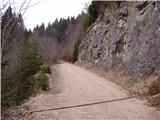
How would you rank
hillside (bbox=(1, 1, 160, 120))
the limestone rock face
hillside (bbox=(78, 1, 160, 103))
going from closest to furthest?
hillside (bbox=(1, 1, 160, 120)) < hillside (bbox=(78, 1, 160, 103)) < the limestone rock face

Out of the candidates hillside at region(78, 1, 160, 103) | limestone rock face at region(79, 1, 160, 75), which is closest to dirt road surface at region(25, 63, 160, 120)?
hillside at region(78, 1, 160, 103)

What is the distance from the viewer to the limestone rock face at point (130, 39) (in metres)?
16.7

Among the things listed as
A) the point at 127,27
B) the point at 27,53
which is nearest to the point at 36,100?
the point at 127,27

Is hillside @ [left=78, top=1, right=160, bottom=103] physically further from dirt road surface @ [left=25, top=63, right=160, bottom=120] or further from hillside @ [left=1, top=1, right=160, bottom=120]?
dirt road surface @ [left=25, top=63, right=160, bottom=120]

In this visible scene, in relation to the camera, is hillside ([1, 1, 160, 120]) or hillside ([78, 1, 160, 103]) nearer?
hillside ([1, 1, 160, 120])

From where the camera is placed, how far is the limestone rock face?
1665cm

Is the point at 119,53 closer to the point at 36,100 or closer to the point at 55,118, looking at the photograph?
the point at 36,100

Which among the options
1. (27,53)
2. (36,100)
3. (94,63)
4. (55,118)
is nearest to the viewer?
(55,118)

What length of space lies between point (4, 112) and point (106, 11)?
18325mm

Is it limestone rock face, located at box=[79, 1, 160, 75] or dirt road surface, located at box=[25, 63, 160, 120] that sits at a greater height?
limestone rock face, located at box=[79, 1, 160, 75]

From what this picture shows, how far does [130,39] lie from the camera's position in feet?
64.8

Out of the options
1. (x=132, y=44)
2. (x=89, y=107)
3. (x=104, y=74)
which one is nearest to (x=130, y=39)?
(x=132, y=44)

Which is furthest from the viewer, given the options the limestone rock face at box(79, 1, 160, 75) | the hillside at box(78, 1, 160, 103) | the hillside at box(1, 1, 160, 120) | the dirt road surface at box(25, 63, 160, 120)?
the limestone rock face at box(79, 1, 160, 75)

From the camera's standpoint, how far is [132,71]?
711 inches
